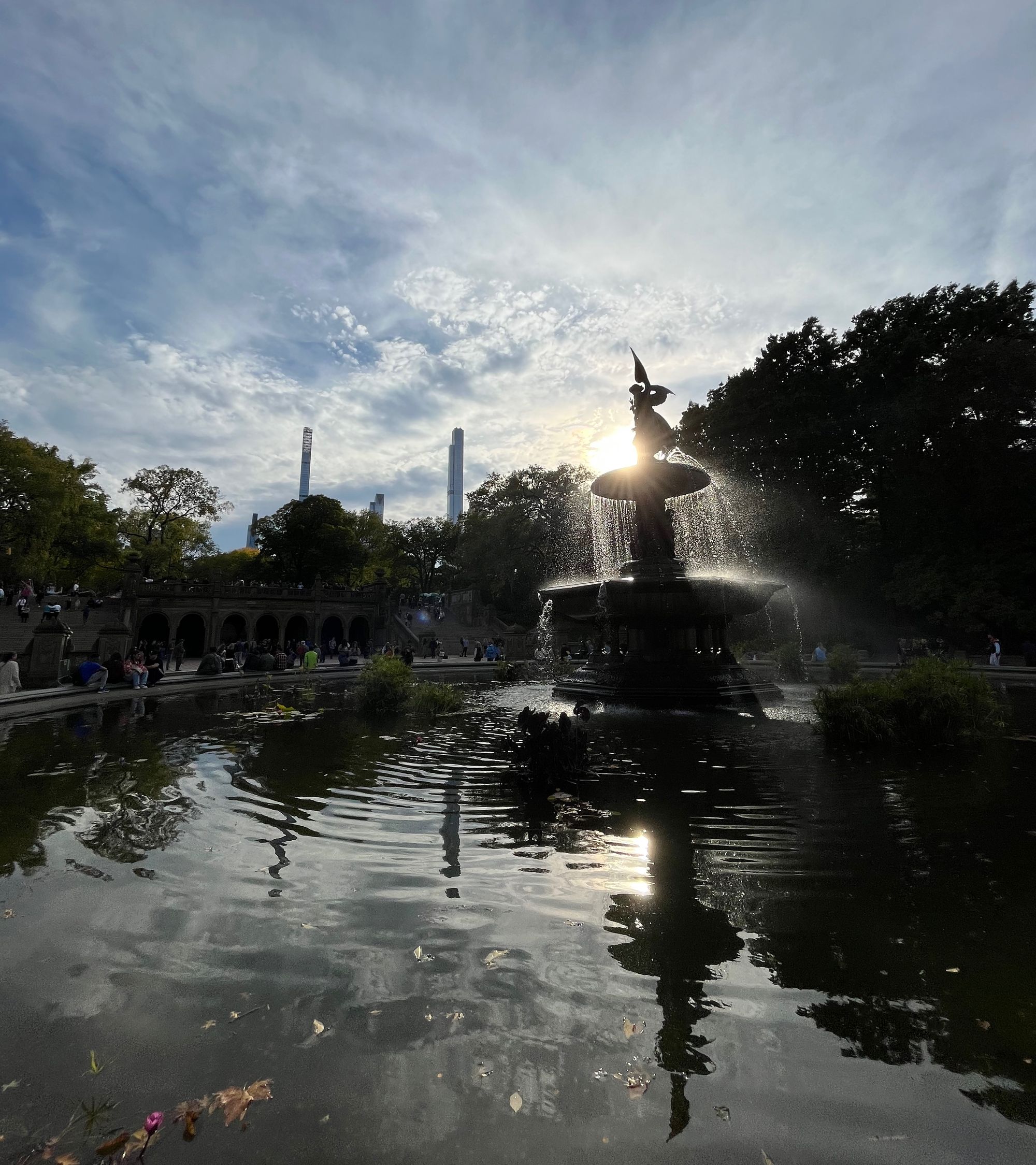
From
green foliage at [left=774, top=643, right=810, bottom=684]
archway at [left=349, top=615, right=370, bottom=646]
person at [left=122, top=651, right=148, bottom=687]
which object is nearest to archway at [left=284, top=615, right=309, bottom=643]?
archway at [left=349, top=615, right=370, bottom=646]

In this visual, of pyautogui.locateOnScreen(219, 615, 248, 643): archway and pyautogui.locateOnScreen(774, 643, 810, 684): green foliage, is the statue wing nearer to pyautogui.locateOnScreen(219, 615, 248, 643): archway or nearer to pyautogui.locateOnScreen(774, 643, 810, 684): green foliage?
pyautogui.locateOnScreen(774, 643, 810, 684): green foliage

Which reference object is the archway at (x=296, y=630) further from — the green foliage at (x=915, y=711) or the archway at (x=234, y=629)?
the green foliage at (x=915, y=711)

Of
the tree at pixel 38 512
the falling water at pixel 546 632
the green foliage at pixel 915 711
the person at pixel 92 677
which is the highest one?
the tree at pixel 38 512

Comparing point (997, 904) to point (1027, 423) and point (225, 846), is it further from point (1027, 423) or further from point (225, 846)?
point (1027, 423)

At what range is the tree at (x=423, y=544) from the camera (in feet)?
227

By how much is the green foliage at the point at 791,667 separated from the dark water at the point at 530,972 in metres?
14.8

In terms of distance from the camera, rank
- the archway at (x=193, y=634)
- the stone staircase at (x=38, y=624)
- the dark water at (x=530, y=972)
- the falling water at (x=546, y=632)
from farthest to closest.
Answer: the archway at (x=193, y=634)
the stone staircase at (x=38, y=624)
the falling water at (x=546, y=632)
the dark water at (x=530, y=972)

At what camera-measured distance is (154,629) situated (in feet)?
142

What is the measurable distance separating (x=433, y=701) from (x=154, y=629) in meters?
40.4

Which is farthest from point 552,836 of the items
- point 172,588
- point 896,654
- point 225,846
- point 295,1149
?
point 172,588

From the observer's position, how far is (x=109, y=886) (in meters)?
3.60

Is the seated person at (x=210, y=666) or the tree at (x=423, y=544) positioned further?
the tree at (x=423, y=544)

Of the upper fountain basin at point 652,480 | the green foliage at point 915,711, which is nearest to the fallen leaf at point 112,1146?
the green foliage at point 915,711

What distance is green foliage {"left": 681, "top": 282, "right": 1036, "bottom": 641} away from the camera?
94.6 ft
